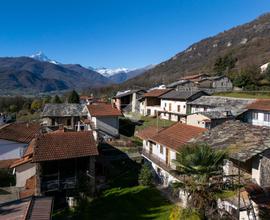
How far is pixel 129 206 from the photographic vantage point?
2158 cm

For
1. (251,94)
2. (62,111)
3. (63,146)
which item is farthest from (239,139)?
(251,94)

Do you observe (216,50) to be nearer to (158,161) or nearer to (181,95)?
(181,95)

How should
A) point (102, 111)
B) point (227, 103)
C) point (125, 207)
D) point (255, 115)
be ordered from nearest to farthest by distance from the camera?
point (125, 207), point (255, 115), point (102, 111), point (227, 103)

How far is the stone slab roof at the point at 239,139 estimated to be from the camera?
1616 centimetres

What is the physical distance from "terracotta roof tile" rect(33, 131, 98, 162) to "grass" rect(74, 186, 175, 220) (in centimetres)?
432

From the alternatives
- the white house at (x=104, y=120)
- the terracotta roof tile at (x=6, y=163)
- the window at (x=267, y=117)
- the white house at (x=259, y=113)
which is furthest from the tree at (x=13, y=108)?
the window at (x=267, y=117)

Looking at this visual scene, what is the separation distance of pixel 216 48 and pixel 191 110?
481 ft

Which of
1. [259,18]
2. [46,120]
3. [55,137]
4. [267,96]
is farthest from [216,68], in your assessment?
[259,18]

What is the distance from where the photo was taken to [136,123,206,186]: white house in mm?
24172

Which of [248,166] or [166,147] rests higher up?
[248,166]

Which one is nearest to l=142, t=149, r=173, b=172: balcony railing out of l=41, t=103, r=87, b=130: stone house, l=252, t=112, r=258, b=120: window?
l=252, t=112, r=258, b=120: window

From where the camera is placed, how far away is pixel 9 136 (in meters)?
35.0

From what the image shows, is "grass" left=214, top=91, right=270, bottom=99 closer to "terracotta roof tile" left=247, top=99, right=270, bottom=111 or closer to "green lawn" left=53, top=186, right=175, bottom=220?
"terracotta roof tile" left=247, top=99, right=270, bottom=111

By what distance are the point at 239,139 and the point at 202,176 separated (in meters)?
8.05
